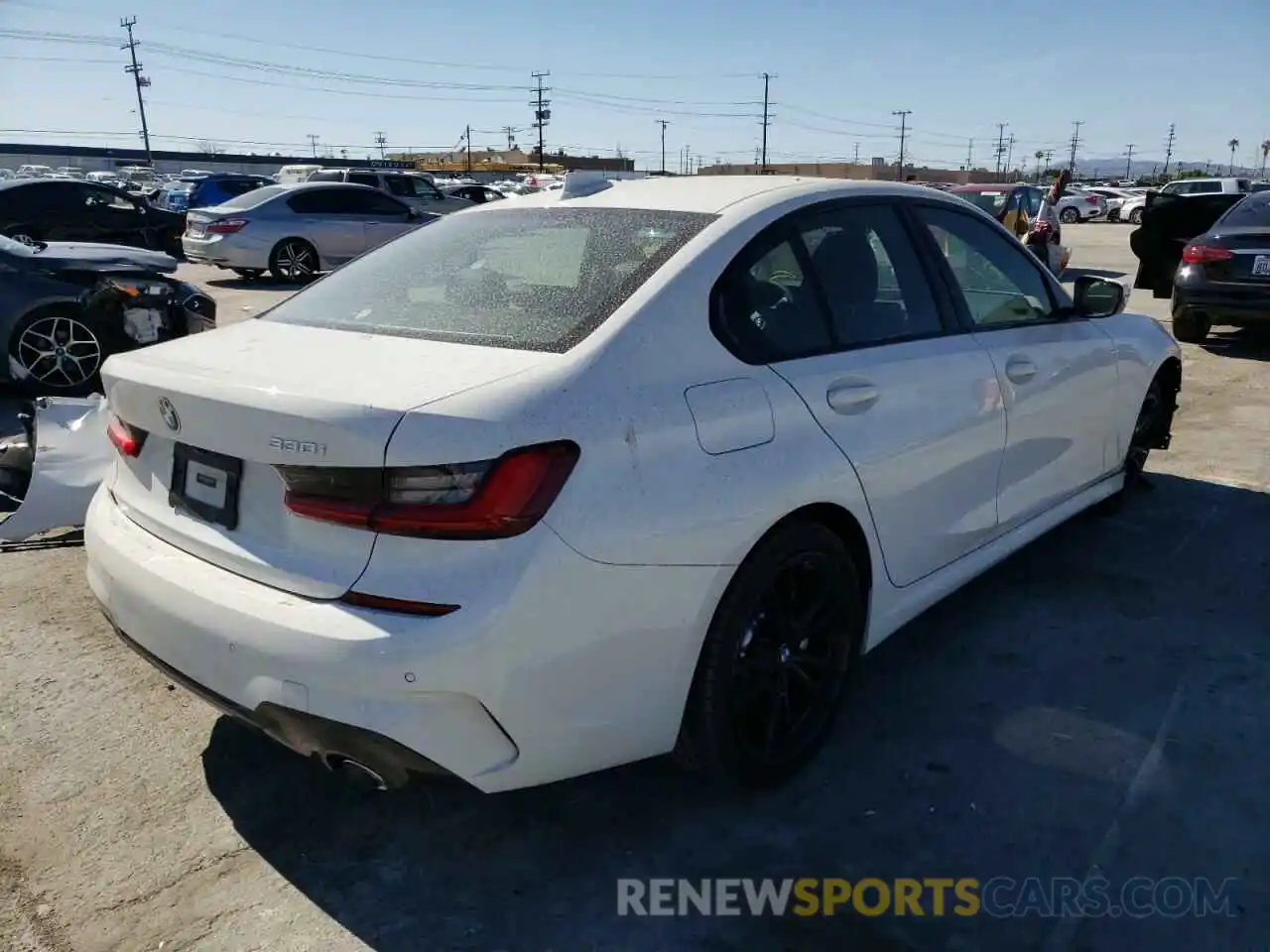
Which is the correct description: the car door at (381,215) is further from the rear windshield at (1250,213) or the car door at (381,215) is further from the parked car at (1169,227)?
the rear windshield at (1250,213)

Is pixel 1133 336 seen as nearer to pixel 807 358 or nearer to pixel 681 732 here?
pixel 807 358

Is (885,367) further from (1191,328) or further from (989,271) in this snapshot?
(1191,328)

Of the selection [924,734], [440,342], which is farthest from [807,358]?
[924,734]

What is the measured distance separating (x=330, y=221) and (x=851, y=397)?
1450 centimetres

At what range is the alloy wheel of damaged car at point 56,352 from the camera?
693 cm

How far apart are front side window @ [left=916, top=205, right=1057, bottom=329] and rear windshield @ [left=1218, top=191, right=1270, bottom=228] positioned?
22.0 ft

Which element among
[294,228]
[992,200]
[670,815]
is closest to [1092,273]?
[992,200]

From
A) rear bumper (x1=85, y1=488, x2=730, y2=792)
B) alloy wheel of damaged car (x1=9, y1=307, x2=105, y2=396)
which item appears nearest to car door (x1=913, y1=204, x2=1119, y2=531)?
rear bumper (x1=85, y1=488, x2=730, y2=792)

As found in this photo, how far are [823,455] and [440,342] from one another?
40.4 inches

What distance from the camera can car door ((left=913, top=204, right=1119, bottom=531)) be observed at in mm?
3498

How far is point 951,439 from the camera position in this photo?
3170 millimetres

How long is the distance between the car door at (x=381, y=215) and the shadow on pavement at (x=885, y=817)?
46.2 feet

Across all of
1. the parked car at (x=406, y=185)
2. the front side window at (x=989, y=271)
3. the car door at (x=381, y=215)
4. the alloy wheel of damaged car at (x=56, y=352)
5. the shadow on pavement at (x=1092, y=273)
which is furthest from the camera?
the parked car at (x=406, y=185)

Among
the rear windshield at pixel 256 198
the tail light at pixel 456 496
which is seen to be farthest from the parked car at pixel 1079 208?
the tail light at pixel 456 496
